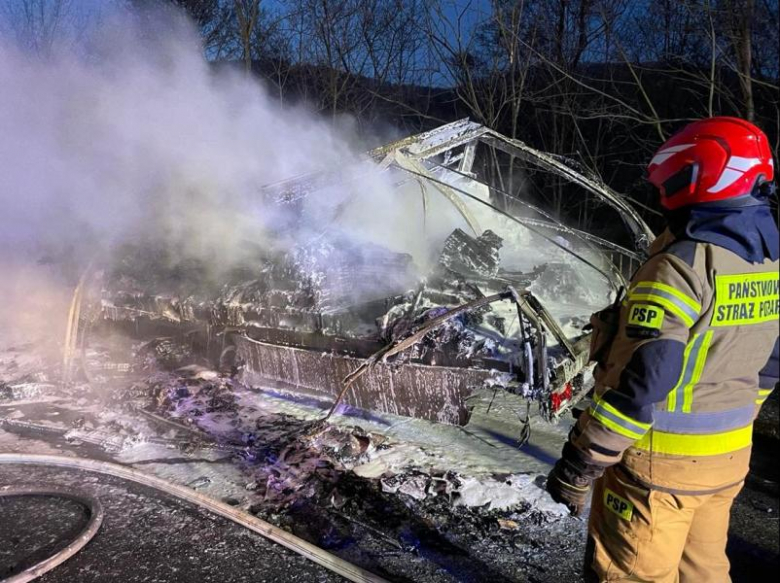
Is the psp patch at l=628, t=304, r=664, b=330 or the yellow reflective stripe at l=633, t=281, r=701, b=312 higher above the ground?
the yellow reflective stripe at l=633, t=281, r=701, b=312

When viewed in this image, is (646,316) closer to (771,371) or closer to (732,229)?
(732,229)

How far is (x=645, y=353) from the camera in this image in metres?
1.55

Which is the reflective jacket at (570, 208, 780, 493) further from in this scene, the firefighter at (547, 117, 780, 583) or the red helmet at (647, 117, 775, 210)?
the red helmet at (647, 117, 775, 210)

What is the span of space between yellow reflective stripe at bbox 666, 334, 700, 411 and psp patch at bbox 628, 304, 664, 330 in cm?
18

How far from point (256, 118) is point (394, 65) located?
8.24m

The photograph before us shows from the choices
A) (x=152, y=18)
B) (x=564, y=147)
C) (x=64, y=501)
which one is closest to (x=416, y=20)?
(x=564, y=147)

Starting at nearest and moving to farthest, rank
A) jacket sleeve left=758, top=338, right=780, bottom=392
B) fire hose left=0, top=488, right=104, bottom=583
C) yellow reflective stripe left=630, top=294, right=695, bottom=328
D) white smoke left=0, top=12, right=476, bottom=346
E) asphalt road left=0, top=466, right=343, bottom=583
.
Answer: yellow reflective stripe left=630, top=294, right=695, bottom=328, jacket sleeve left=758, top=338, right=780, bottom=392, fire hose left=0, top=488, right=104, bottom=583, asphalt road left=0, top=466, right=343, bottom=583, white smoke left=0, top=12, right=476, bottom=346

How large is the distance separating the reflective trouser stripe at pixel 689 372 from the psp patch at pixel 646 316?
179mm

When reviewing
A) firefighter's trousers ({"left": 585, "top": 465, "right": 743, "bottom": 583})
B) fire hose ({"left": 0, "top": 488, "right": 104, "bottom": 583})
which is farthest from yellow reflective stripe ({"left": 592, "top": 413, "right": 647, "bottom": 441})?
fire hose ({"left": 0, "top": 488, "right": 104, "bottom": 583})

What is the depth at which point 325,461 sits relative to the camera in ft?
12.2

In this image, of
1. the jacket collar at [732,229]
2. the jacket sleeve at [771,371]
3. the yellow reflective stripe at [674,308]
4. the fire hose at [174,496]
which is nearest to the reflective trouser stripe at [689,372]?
the yellow reflective stripe at [674,308]

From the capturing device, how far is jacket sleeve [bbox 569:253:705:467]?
60.8 inches

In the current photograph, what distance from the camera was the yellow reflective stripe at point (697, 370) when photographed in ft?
5.35

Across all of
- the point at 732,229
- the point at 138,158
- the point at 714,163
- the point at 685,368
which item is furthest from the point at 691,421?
the point at 138,158
